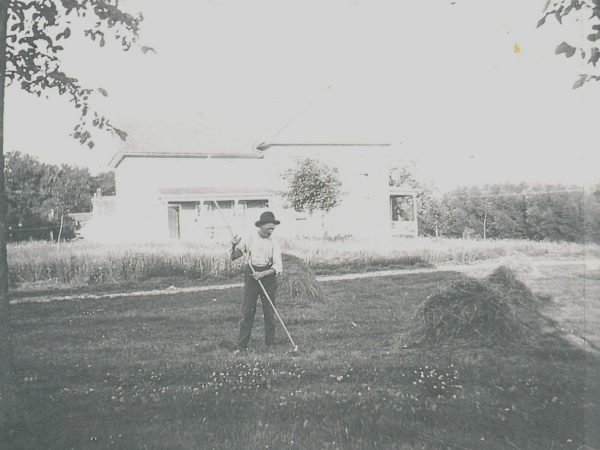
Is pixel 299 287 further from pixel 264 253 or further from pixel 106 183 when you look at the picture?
pixel 106 183

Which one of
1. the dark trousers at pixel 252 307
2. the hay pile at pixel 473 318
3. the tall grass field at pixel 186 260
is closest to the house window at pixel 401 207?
the tall grass field at pixel 186 260

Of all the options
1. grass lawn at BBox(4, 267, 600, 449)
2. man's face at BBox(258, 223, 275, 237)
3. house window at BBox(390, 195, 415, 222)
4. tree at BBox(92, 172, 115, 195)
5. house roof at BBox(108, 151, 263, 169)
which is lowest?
grass lawn at BBox(4, 267, 600, 449)

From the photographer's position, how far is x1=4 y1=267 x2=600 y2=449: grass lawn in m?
4.19

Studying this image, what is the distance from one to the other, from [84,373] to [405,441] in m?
3.81

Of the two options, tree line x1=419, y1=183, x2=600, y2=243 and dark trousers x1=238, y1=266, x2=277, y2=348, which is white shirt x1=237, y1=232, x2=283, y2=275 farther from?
tree line x1=419, y1=183, x2=600, y2=243

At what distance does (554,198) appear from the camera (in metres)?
15.2

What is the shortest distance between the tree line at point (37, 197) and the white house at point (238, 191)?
12.5 feet

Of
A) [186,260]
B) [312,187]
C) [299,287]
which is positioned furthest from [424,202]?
[299,287]

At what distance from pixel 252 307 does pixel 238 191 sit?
25893 millimetres

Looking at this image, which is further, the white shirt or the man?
the white shirt

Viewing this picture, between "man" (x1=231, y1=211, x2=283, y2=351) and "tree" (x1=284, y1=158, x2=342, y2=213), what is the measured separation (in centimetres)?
2145

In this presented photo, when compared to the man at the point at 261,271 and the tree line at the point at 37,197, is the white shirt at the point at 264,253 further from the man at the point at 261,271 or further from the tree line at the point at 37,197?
the tree line at the point at 37,197

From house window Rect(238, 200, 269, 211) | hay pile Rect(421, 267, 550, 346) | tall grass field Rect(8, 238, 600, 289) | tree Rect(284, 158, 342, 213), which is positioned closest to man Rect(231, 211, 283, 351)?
hay pile Rect(421, 267, 550, 346)

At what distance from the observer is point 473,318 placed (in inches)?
288
